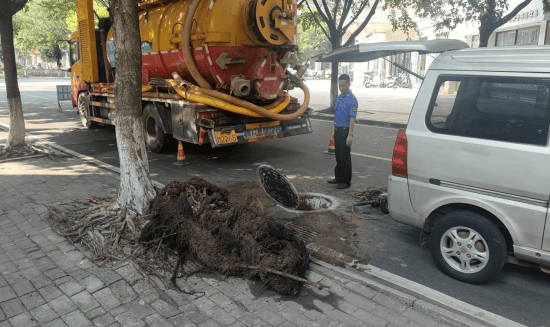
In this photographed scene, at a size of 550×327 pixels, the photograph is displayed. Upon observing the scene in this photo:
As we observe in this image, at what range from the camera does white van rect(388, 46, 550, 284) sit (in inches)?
136

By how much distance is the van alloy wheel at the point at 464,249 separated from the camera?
3.74 m

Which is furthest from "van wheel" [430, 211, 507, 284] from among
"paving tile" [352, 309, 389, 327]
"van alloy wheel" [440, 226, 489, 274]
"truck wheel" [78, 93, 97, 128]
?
"truck wheel" [78, 93, 97, 128]

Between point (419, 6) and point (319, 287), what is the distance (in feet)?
44.9

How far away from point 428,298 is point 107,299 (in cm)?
273

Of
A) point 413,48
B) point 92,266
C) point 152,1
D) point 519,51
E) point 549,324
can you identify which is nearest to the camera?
point 549,324

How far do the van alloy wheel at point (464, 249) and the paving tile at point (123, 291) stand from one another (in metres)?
2.84

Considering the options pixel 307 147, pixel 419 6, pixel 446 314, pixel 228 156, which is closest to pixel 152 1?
pixel 228 156

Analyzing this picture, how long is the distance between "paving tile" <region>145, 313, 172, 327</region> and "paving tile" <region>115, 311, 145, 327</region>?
0.05 meters

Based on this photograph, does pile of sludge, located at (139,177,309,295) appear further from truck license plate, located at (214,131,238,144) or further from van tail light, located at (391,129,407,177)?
truck license plate, located at (214,131,238,144)

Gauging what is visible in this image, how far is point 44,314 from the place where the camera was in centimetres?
338

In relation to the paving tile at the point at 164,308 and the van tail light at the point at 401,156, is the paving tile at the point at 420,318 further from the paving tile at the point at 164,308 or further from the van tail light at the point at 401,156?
the paving tile at the point at 164,308

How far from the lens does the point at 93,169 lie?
8023 millimetres

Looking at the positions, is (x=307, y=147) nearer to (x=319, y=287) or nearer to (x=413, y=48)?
(x=413, y=48)

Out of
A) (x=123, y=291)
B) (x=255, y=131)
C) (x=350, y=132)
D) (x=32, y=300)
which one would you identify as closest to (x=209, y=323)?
(x=123, y=291)
